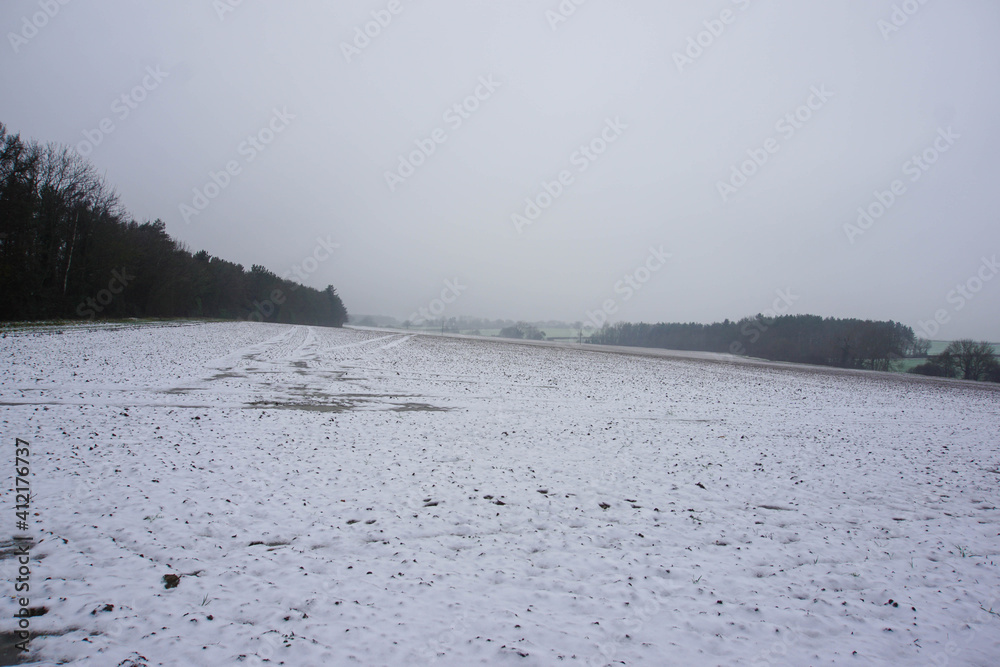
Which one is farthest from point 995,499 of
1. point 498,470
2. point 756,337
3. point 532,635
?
point 756,337

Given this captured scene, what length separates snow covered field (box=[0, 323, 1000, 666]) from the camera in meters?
4.04

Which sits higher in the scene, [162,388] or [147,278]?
[147,278]

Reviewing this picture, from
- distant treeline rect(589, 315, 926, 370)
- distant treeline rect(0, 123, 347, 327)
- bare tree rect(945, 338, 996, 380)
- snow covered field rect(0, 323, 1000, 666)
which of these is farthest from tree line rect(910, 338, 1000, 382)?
distant treeline rect(0, 123, 347, 327)

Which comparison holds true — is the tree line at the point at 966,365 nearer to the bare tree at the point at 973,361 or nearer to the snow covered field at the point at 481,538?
the bare tree at the point at 973,361

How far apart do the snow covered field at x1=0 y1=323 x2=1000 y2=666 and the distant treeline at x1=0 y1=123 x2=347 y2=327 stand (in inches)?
1315

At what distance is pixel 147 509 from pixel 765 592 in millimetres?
8077

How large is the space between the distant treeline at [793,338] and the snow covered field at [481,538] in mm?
80344

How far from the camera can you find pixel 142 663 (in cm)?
347

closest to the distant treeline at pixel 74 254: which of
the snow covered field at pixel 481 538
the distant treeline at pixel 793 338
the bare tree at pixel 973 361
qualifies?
the snow covered field at pixel 481 538

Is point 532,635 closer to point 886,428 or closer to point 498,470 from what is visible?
point 498,470

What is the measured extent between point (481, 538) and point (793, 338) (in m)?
119

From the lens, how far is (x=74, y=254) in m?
43.9

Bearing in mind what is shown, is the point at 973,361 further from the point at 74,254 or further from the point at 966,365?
the point at 74,254

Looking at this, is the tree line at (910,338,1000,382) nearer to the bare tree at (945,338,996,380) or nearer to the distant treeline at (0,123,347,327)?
the bare tree at (945,338,996,380)
